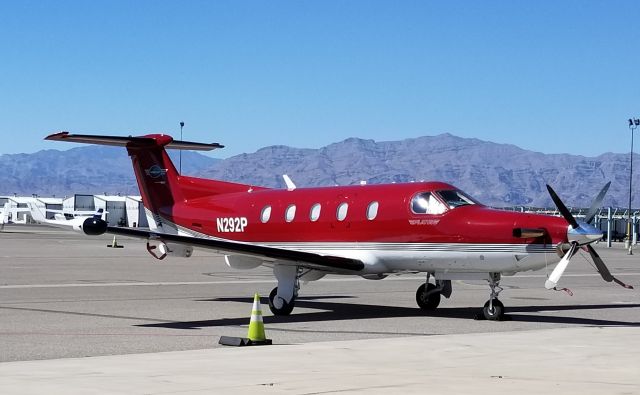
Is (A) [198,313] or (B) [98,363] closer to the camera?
(B) [98,363]

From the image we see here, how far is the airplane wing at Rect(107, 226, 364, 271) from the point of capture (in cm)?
2098

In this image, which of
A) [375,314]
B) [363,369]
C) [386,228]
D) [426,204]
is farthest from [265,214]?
[363,369]

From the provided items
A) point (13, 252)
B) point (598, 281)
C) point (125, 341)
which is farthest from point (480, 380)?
point (13, 252)

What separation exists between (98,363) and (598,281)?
25.5 metres

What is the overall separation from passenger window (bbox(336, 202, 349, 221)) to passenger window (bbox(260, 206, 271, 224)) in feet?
7.01

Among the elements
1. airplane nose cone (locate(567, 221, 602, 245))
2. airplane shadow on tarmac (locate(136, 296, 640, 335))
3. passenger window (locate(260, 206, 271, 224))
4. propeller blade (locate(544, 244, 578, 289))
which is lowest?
airplane shadow on tarmac (locate(136, 296, 640, 335))

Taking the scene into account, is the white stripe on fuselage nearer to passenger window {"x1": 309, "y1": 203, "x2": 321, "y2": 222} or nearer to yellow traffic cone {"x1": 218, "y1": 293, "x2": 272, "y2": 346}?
passenger window {"x1": 309, "y1": 203, "x2": 321, "y2": 222}

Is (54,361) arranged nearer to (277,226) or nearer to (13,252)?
(277,226)

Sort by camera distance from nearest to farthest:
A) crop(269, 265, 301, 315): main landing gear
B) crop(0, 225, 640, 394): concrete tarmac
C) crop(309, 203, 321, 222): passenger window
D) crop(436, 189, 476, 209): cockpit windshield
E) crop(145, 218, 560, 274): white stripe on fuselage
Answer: crop(0, 225, 640, 394): concrete tarmac < crop(145, 218, 560, 274): white stripe on fuselage < crop(436, 189, 476, 209): cockpit windshield < crop(269, 265, 301, 315): main landing gear < crop(309, 203, 321, 222): passenger window

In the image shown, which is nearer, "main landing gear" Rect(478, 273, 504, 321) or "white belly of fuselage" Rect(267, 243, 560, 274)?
"white belly of fuselage" Rect(267, 243, 560, 274)

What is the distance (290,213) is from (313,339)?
705cm

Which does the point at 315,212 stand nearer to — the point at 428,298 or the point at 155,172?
the point at 428,298

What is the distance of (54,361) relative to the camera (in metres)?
13.9

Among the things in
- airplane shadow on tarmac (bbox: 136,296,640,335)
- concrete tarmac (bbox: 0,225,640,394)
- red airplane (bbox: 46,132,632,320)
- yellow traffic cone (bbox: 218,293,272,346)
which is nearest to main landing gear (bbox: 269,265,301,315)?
red airplane (bbox: 46,132,632,320)
